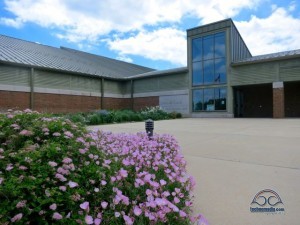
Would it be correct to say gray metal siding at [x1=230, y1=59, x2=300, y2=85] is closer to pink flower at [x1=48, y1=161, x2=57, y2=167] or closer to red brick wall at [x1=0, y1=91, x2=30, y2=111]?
red brick wall at [x1=0, y1=91, x2=30, y2=111]

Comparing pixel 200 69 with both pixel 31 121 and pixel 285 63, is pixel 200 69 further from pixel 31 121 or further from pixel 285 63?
pixel 31 121

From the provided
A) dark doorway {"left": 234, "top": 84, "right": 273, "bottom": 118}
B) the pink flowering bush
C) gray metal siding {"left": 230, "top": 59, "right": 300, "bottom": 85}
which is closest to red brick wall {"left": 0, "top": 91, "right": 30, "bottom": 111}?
the pink flowering bush

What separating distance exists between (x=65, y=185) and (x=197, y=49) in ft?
73.3

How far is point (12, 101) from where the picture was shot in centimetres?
1695

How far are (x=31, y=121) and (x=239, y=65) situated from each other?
20175 mm

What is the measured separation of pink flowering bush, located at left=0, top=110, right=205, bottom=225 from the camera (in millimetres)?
1568

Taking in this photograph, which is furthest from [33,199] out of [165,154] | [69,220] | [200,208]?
[165,154]

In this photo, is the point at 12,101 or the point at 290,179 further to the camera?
the point at 12,101

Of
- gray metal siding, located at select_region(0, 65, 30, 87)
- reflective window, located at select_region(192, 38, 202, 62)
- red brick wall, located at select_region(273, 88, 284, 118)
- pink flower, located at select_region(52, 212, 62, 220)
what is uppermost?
reflective window, located at select_region(192, 38, 202, 62)

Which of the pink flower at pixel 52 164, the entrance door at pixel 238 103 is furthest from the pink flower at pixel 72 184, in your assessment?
the entrance door at pixel 238 103

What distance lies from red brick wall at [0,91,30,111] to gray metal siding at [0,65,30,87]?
0.72 meters

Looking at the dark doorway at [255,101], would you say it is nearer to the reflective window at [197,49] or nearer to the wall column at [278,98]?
the wall column at [278,98]

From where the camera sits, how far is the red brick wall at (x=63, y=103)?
18.6 metres

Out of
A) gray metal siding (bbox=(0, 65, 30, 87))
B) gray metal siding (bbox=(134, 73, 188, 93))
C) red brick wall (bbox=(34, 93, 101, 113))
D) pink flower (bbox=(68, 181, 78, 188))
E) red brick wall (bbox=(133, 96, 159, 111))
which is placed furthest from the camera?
red brick wall (bbox=(133, 96, 159, 111))
